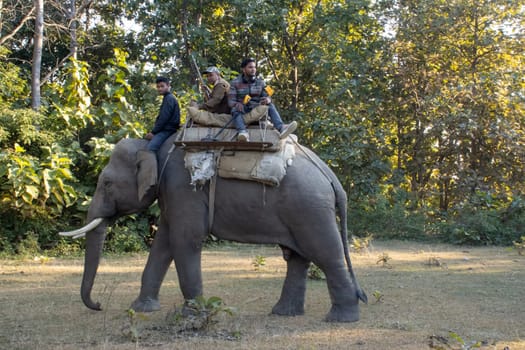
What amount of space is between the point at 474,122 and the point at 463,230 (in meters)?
3.06

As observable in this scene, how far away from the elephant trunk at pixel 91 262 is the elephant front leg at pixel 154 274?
0.58 metres

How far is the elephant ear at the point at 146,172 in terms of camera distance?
649cm

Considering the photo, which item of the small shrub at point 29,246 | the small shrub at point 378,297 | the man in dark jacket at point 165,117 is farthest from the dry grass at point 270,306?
the man in dark jacket at point 165,117

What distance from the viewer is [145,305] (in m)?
6.94

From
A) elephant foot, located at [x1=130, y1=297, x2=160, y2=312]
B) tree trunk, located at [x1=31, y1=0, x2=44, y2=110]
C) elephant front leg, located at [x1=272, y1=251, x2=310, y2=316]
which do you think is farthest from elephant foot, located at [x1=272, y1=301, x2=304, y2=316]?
tree trunk, located at [x1=31, y1=0, x2=44, y2=110]

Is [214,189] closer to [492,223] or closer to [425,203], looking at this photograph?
[492,223]

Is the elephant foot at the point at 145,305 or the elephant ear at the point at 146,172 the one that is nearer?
the elephant ear at the point at 146,172

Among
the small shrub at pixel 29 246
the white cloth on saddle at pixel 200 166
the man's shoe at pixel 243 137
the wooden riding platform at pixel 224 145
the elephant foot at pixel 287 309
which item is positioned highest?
the man's shoe at pixel 243 137

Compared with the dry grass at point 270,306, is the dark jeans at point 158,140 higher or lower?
higher

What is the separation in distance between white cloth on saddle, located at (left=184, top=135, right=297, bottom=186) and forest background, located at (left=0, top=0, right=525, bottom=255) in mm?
6659

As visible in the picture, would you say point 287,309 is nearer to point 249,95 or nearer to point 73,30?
point 249,95

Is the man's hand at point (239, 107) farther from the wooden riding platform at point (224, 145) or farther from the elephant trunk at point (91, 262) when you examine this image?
the elephant trunk at point (91, 262)

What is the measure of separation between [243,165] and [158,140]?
3.71ft

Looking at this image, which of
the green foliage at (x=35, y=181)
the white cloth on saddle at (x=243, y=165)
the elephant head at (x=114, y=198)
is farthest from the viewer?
the green foliage at (x=35, y=181)
